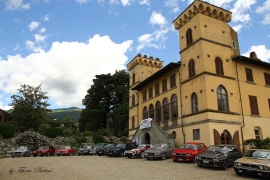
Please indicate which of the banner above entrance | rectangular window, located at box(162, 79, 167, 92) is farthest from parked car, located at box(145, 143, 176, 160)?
rectangular window, located at box(162, 79, 167, 92)

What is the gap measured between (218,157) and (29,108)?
33.8m

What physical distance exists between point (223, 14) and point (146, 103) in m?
15.5

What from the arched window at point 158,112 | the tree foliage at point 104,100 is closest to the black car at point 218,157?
the arched window at point 158,112

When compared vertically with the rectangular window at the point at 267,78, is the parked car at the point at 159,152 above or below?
below

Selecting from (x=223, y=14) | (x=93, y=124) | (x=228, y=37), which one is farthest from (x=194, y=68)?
(x=93, y=124)

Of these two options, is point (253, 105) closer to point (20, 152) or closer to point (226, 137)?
point (226, 137)

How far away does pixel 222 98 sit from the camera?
24016mm

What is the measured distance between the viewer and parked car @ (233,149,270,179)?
10.9 meters

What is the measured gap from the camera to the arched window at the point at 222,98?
2360 cm

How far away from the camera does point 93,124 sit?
54.0 m

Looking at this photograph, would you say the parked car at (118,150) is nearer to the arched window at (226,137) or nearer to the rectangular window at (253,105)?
the arched window at (226,137)

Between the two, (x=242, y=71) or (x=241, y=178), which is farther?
(x=242, y=71)

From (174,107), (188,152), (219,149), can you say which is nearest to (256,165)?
(219,149)

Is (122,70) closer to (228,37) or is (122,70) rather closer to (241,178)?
(228,37)
